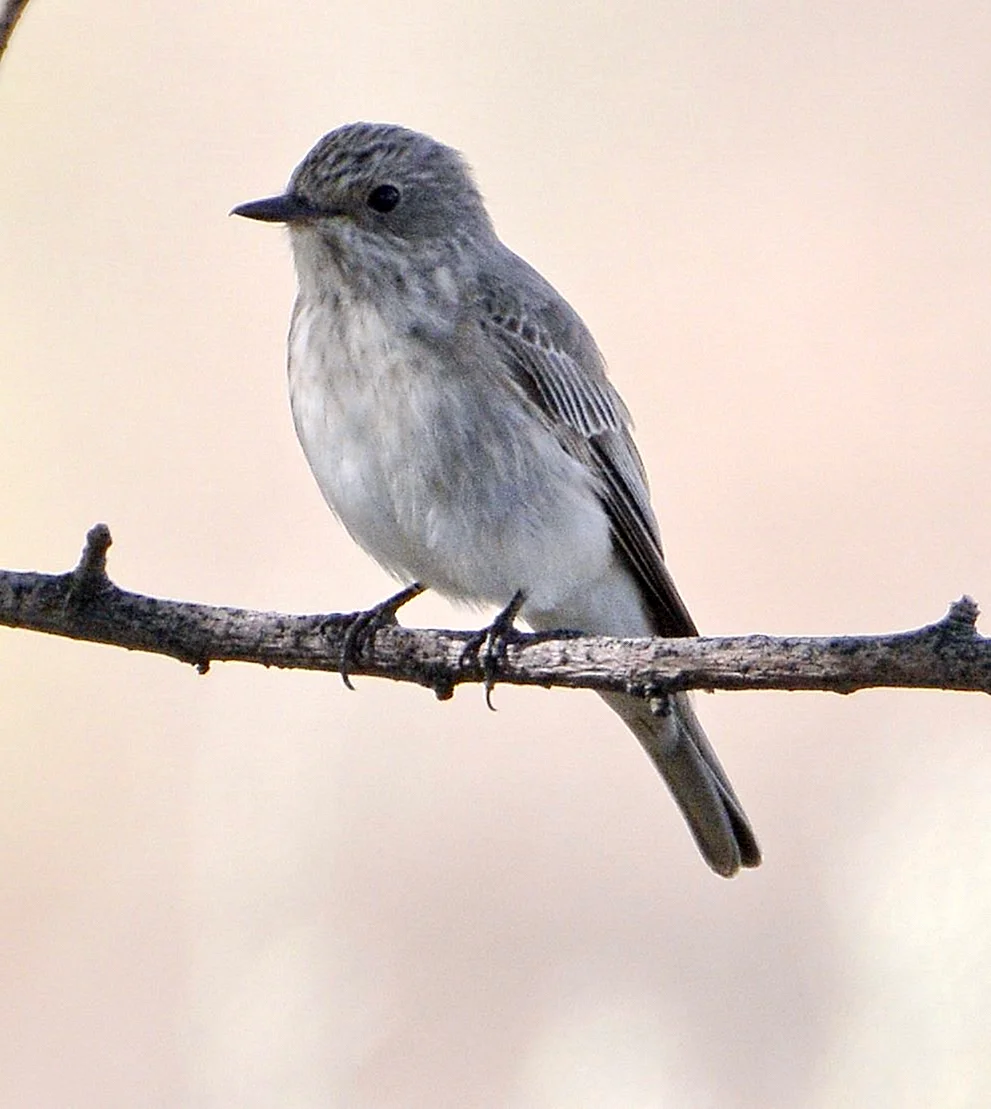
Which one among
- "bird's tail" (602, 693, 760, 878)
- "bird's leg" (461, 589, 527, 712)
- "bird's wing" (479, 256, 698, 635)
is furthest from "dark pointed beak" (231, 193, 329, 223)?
"bird's tail" (602, 693, 760, 878)

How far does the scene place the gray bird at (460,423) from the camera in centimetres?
411

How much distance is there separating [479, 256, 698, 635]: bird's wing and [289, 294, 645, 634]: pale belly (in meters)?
0.17

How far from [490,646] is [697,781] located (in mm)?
1299

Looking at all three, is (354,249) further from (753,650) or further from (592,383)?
(753,650)

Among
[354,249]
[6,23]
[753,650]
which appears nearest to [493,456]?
[354,249]

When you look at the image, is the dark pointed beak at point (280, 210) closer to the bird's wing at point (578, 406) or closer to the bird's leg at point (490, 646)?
the bird's wing at point (578, 406)

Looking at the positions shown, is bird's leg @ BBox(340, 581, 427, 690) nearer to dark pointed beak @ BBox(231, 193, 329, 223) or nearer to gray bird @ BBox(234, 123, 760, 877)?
gray bird @ BBox(234, 123, 760, 877)

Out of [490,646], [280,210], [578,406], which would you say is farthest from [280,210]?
[490,646]

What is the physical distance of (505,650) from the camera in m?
3.52

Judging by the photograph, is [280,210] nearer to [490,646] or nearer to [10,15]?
[490,646]

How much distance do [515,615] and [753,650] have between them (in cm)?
119

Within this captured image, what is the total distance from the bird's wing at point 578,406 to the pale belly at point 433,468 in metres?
0.17

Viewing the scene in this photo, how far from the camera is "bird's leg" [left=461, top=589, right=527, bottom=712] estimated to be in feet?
11.3

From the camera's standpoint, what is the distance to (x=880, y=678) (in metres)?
2.73
